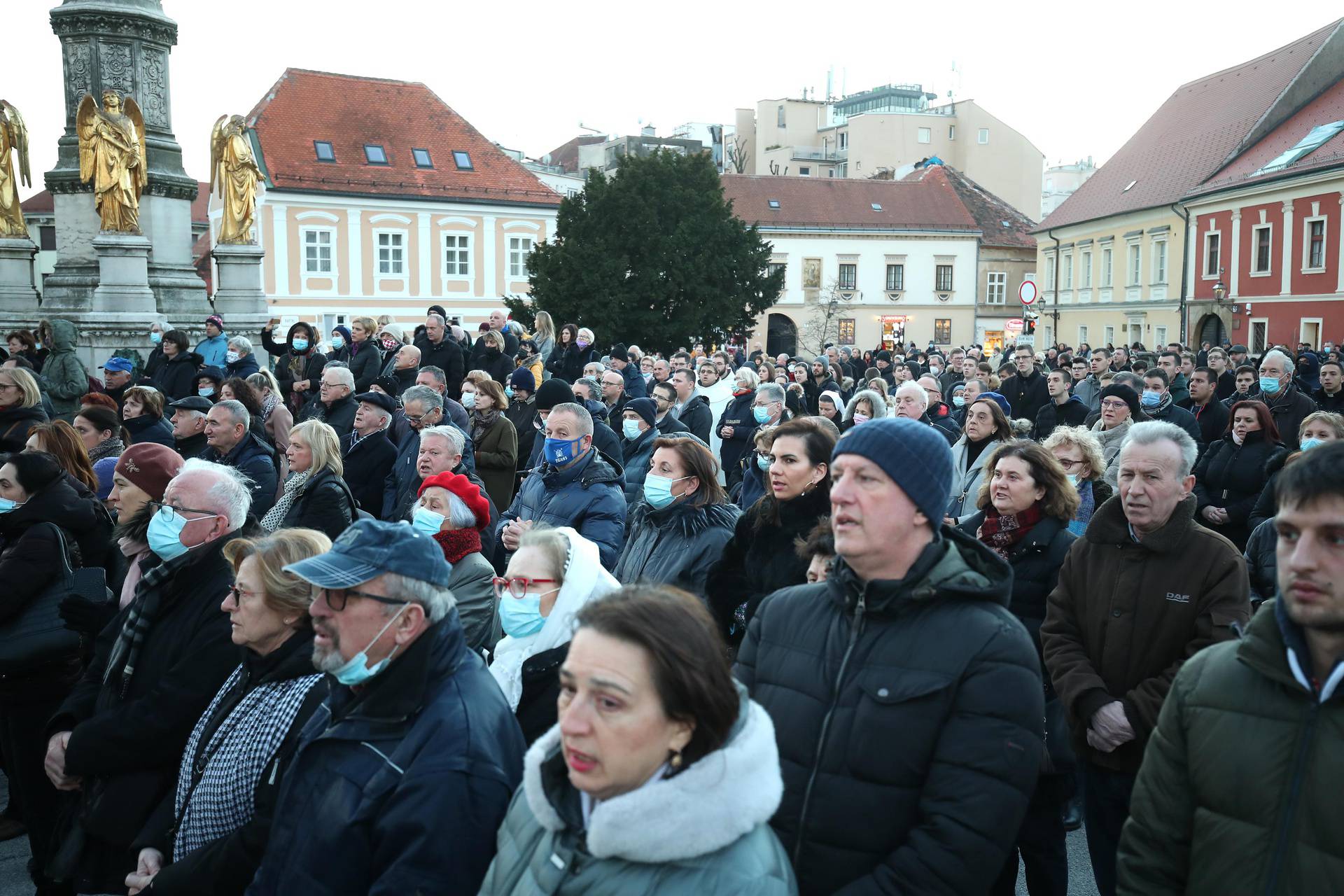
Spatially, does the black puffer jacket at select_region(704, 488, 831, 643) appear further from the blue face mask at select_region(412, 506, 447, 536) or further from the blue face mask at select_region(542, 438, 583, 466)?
the blue face mask at select_region(542, 438, 583, 466)

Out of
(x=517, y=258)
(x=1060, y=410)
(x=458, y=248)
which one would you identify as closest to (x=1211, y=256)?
(x=517, y=258)

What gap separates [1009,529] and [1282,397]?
6.75 m

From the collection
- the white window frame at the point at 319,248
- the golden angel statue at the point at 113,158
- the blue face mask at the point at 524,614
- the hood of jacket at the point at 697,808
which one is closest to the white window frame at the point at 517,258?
the white window frame at the point at 319,248

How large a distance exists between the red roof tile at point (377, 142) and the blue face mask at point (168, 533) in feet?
138

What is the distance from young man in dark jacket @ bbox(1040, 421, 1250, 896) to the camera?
158 inches

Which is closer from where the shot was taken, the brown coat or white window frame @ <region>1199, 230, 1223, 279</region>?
the brown coat

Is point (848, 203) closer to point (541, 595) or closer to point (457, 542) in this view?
point (457, 542)

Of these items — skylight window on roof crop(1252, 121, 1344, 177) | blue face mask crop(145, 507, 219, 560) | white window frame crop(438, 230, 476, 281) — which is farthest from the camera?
white window frame crop(438, 230, 476, 281)

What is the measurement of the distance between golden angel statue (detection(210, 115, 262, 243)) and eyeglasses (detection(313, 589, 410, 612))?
16.3 metres

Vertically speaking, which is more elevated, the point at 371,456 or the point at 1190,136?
the point at 1190,136

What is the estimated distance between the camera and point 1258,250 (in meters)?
37.5

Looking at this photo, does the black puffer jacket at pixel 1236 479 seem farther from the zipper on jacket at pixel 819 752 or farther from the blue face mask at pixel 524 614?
the zipper on jacket at pixel 819 752

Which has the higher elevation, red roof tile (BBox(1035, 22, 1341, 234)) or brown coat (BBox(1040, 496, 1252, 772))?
red roof tile (BBox(1035, 22, 1341, 234))

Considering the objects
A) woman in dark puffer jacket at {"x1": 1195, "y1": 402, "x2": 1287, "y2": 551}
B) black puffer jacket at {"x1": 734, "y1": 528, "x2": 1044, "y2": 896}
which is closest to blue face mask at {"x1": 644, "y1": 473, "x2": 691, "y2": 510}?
black puffer jacket at {"x1": 734, "y1": 528, "x2": 1044, "y2": 896}
